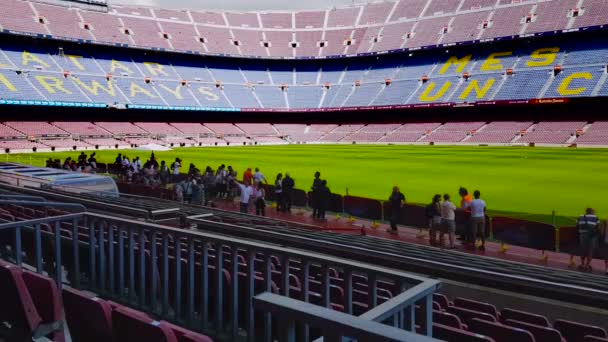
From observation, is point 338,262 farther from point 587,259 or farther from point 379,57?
point 379,57

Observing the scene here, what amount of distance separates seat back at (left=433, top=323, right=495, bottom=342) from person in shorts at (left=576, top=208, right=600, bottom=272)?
863 centimetres

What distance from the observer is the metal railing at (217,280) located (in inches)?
144

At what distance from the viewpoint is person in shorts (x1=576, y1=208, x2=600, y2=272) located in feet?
36.1

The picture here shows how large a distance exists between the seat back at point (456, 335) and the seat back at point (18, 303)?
3509mm

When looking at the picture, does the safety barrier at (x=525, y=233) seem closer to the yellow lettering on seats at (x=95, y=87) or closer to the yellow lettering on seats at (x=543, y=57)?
the yellow lettering on seats at (x=543, y=57)

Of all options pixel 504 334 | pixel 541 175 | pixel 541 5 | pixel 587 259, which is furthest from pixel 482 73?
pixel 504 334

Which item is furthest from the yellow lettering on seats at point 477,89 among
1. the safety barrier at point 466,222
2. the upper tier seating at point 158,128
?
the safety barrier at point 466,222

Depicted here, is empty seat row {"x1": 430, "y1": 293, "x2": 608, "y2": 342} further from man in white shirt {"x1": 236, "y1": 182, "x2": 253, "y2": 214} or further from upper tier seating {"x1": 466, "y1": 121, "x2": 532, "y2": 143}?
upper tier seating {"x1": 466, "y1": 121, "x2": 532, "y2": 143}

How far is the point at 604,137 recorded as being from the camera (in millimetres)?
46750

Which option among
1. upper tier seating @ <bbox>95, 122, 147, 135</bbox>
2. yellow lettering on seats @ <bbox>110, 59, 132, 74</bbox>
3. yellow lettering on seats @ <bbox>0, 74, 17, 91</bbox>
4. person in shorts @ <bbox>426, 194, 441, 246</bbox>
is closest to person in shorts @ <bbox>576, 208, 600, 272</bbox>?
person in shorts @ <bbox>426, 194, 441, 246</bbox>

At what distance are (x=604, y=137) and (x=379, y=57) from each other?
37.2 meters

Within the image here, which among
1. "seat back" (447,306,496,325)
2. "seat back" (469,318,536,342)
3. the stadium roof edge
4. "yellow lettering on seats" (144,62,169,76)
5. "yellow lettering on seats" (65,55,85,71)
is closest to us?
"seat back" (469,318,536,342)

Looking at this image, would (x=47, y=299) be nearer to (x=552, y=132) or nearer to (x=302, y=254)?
(x=302, y=254)

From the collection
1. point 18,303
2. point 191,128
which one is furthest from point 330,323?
point 191,128
